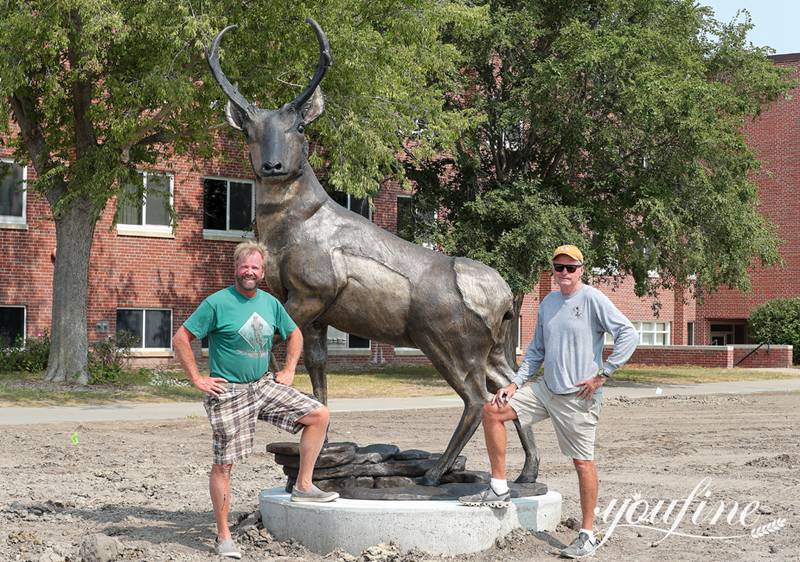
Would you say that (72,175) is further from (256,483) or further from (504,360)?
(504,360)

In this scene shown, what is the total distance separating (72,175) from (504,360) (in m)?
15.5

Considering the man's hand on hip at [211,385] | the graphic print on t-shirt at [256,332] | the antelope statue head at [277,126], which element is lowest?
the man's hand on hip at [211,385]

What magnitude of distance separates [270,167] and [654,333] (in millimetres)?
40161

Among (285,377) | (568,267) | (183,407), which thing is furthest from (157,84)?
(568,267)

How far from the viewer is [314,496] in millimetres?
7469

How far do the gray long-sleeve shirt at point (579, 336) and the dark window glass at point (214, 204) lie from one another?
24.1 metres

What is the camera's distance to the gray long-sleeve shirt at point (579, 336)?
7277mm

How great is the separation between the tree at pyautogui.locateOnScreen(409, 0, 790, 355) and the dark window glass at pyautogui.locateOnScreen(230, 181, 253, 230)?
492 cm

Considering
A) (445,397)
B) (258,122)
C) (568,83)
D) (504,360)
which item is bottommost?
(445,397)

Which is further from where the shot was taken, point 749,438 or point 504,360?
point 749,438

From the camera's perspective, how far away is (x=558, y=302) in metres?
7.46

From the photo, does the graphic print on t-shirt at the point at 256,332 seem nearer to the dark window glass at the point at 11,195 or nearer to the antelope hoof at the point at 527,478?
the antelope hoof at the point at 527,478

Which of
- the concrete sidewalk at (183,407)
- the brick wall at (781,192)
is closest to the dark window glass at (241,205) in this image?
the concrete sidewalk at (183,407)

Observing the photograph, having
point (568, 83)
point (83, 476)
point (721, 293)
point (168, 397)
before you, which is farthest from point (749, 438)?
point (721, 293)
